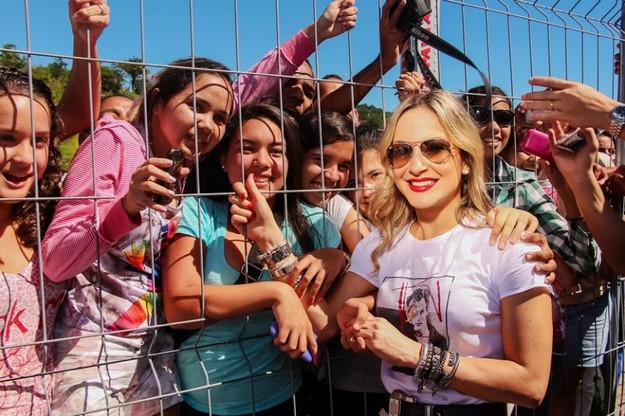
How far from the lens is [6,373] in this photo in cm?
142

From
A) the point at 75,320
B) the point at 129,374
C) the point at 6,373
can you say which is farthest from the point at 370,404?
the point at 6,373

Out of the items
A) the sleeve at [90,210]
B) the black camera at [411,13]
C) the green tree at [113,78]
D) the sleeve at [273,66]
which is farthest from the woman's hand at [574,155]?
the green tree at [113,78]

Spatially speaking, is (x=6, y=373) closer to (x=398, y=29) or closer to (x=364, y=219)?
(x=364, y=219)

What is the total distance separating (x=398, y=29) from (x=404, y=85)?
0.75 feet

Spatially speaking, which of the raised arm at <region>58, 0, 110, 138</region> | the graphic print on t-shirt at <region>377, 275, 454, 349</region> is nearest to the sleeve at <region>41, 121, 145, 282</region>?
the raised arm at <region>58, 0, 110, 138</region>

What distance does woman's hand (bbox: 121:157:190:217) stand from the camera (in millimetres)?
1336

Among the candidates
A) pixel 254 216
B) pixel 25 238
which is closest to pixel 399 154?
pixel 254 216

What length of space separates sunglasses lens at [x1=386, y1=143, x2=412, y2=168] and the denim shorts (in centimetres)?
152

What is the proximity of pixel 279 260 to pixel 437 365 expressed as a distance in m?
0.53

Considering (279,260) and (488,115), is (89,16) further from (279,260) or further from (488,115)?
(488,115)

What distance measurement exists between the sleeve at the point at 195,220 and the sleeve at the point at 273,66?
488mm

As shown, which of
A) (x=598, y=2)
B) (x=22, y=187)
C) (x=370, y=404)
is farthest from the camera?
(x=598, y=2)

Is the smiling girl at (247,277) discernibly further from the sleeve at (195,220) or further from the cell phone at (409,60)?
the cell phone at (409,60)

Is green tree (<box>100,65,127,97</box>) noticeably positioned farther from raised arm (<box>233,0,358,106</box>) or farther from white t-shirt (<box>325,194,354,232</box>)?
white t-shirt (<box>325,194,354,232</box>)
